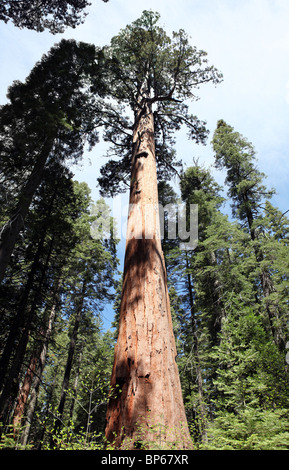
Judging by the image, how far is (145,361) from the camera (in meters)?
2.46

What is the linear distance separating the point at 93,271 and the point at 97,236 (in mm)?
2205

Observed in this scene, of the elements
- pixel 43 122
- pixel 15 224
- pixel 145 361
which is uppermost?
pixel 43 122

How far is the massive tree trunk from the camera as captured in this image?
2107 millimetres

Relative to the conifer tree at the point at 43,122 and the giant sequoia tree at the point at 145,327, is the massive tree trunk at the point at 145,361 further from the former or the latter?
the conifer tree at the point at 43,122

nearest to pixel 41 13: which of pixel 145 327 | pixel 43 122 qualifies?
pixel 43 122

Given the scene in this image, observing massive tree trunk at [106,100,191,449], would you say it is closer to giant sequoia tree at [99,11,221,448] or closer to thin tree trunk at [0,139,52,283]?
giant sequoia tree at [99,11,221,448]

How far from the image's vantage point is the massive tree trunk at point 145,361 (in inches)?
83.0

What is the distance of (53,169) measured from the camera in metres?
8.59

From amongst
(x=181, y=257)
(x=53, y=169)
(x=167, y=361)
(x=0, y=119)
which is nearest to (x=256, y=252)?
(x=181, y=257)

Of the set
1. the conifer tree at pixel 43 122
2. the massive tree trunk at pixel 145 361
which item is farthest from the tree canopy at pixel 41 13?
the massive tree trunk at pixel 145 361

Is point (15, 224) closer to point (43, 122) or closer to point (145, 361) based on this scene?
point (43, 122)

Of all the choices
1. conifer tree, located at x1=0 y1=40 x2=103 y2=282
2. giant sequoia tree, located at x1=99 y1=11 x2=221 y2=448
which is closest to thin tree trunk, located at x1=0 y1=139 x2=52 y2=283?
conifer tree, located at x1=0 y1=40 x2=103 y2=282

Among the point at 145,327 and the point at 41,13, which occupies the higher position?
the point at 41,13
